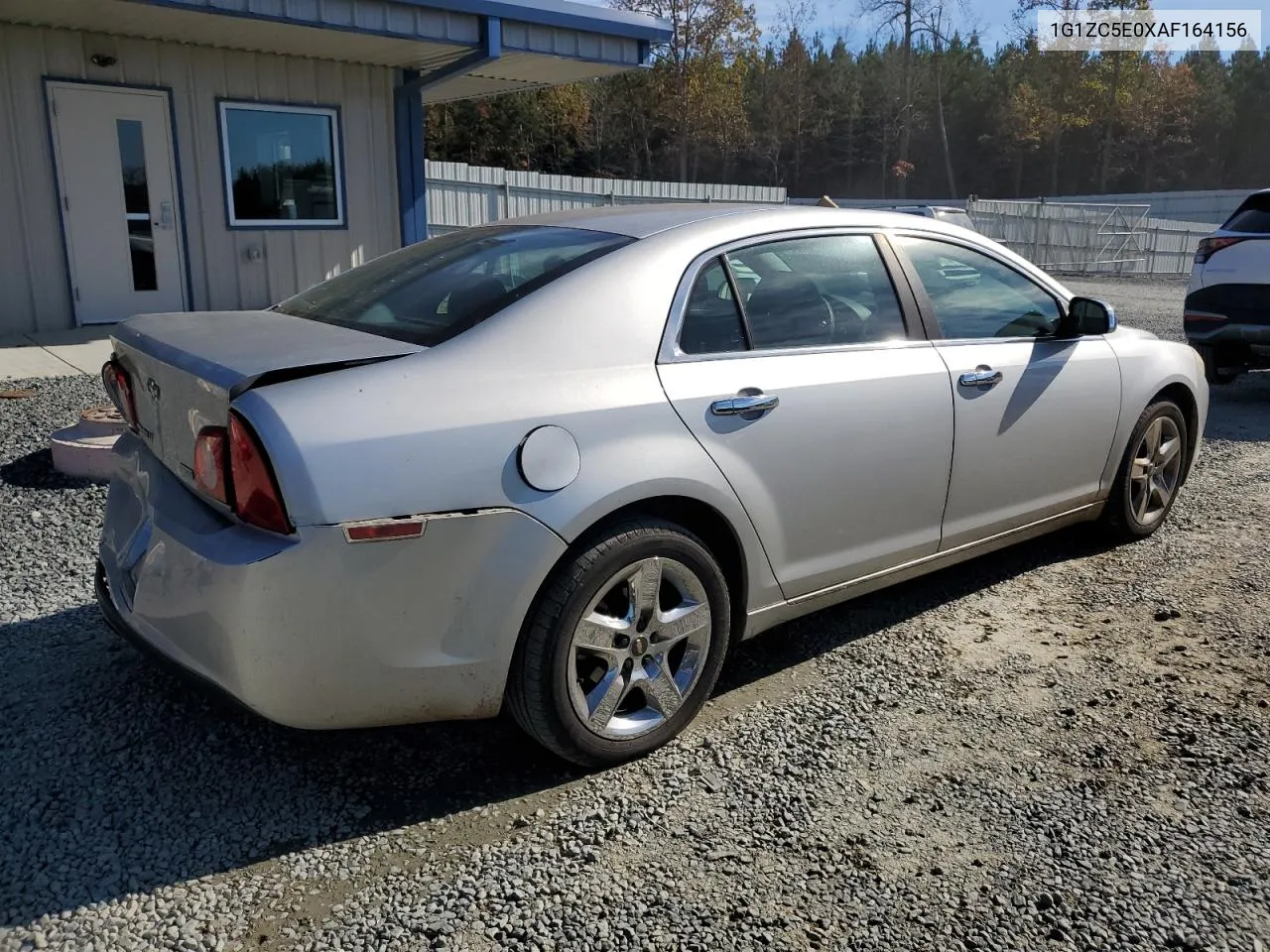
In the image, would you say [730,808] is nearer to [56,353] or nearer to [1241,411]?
[1241,411]

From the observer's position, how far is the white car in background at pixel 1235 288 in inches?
326

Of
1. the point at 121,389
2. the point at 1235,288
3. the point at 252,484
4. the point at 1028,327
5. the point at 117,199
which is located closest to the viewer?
the point at 252,484

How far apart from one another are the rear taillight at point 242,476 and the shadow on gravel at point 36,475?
3.44 metres

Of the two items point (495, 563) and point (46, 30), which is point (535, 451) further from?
point (46, 30)

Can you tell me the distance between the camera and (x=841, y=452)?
133 inches

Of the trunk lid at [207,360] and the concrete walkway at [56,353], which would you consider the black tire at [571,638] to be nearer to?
the trunk lid at [207,360]

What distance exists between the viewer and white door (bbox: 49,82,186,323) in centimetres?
1012

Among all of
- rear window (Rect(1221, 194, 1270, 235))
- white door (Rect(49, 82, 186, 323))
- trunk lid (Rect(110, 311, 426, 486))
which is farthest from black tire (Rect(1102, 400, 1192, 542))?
white door (Rect(49, 82, 186, 323))

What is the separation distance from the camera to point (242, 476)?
8.02 ft

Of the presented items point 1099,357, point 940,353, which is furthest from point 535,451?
point 1099,357

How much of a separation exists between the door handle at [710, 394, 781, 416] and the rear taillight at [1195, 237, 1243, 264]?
22.7 feet

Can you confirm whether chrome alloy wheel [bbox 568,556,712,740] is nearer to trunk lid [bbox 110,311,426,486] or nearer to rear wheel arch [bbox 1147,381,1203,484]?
trunk lid [bbox 110,311,426,486]

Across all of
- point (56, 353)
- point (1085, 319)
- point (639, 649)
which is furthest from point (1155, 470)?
point (56, 353)

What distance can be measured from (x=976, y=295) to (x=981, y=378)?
43 centimetres
